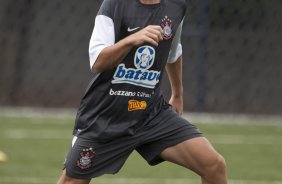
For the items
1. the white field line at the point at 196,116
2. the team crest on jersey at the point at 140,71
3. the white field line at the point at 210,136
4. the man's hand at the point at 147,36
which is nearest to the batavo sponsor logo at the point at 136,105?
the team crest on jersey at the point at 140,71

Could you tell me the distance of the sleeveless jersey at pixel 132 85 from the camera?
5.40 metres

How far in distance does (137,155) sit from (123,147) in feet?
13.2

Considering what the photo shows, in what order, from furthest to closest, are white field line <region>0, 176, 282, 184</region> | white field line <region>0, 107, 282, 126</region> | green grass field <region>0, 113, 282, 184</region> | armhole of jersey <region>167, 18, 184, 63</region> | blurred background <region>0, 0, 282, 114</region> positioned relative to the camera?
blurred background <region>0, 0, 282, 114</region>
white field line <region>0, 107, 282, 126</region>
green grass field <region>0, 113, 282, 184</region>
white field line <region>0, 176, 282, 184</region>
armhole of jersey <region>167, 18, 184, 63</region>

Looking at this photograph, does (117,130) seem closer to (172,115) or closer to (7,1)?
(172,115)

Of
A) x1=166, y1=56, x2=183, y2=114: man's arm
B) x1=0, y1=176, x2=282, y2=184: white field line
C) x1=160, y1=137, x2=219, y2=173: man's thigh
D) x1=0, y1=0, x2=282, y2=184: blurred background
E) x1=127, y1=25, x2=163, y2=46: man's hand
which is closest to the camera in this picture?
x1=127, y1=25, x2=163, y2=46: man's hand

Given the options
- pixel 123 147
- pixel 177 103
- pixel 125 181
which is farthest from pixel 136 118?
pixel 125 181

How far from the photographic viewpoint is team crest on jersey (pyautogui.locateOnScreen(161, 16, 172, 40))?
5500 millimetres

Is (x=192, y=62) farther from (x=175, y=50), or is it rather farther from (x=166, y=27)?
(x=166, y=27)

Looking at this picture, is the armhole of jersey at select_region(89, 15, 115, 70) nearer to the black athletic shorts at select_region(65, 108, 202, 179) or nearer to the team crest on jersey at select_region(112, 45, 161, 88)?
the team crest on jersey at select_region(112, 45, 161, 88)

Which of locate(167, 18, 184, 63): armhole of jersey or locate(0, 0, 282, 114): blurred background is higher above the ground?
locate(167, 18, 184, 63): armhole of jersey

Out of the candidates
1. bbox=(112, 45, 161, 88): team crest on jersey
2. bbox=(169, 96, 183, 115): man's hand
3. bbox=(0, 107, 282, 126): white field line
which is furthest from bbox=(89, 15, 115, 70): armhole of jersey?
bbox=(0, 107, 282, 126): white field line

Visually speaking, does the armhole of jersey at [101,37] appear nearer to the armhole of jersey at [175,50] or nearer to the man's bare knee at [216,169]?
the armhole of jersey at [175,50]

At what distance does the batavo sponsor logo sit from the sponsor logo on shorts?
367mm

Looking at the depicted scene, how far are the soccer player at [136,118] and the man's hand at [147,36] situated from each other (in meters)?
0.35
